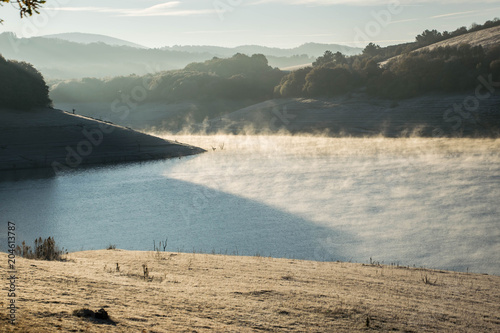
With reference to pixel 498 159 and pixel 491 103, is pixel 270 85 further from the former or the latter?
pixel 498 159

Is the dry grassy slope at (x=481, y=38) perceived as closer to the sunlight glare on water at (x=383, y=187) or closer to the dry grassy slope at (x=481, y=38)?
the dry grassy slope at (x=481, y=38)

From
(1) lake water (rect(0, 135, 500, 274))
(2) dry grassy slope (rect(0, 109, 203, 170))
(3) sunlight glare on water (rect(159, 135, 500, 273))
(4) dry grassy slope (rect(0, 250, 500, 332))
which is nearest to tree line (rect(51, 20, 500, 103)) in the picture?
(3) sunlight glare on water (rect(159, 135, 500, 273))

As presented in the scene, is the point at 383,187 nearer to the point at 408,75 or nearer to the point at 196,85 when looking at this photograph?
the point at 408,75

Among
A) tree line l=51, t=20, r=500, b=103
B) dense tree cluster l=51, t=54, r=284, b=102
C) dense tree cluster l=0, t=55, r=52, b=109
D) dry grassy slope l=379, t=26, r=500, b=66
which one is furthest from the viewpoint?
dense tree cluster l=51, t=54, r=284, b=102

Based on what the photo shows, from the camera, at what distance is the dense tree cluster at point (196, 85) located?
78.6 metres

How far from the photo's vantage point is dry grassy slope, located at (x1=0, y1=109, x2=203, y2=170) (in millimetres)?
39781

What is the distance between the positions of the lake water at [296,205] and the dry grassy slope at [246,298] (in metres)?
4.19

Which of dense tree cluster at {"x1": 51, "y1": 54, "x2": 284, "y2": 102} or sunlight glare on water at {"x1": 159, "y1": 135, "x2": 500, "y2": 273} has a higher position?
dense tree cluster at {"x1": 51, "y1": 54, "x2": 284, "y2": 102}

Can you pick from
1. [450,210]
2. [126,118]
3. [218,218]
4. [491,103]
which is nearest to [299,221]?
[218,218]

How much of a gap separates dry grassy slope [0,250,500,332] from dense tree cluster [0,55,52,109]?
128 ft

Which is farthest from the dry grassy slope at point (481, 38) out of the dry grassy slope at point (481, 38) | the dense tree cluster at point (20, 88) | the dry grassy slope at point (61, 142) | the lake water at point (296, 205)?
the dense tree cluster at point (20, 88)

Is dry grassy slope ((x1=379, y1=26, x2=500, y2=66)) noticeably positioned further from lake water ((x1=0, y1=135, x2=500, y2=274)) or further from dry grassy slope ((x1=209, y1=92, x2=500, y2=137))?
lake water ((x1=0, y1=135, x2=500, y2=274))

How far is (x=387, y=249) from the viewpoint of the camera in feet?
55.3

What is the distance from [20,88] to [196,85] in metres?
34.7
